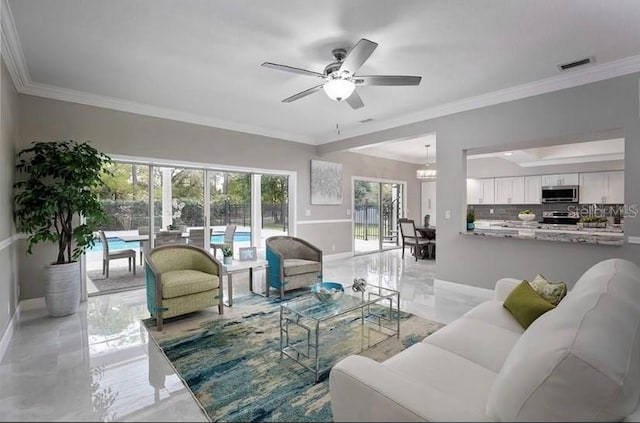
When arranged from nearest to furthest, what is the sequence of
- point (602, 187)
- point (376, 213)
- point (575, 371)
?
point (575, 371), point (602, 187), point (376, 213)

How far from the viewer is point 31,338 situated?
2.99 m

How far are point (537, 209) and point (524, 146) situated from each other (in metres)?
4.48

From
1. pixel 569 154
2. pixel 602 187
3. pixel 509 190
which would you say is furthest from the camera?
pixel 509 190

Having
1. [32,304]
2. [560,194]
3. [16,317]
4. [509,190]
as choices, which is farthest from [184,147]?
[560,194]

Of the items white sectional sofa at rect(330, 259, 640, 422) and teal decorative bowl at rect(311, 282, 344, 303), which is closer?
white sectional sofa at rect(330, 259, 640, 422)

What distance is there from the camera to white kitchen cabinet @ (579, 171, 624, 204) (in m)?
6.55

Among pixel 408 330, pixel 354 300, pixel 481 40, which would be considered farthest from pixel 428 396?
pixel 481 40

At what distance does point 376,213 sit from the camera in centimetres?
849

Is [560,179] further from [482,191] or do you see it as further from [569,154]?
[482,191]

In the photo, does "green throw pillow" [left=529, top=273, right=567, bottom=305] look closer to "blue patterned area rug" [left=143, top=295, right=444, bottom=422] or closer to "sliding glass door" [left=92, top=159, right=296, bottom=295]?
"blue patterned area rug" [left=143, top=295, right=444, bottom=422]

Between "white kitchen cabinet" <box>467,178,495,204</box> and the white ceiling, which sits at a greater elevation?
the white ceiling

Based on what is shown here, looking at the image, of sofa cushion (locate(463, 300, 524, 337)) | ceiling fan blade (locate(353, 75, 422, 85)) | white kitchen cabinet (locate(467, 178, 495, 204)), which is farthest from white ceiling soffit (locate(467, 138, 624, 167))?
sofa cushion (locate(463, 300, 524, 337))

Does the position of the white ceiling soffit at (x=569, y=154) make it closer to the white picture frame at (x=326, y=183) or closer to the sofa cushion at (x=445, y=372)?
the white picture frame at (x=326, y=183)

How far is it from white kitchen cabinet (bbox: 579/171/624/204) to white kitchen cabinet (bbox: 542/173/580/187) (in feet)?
0.35
